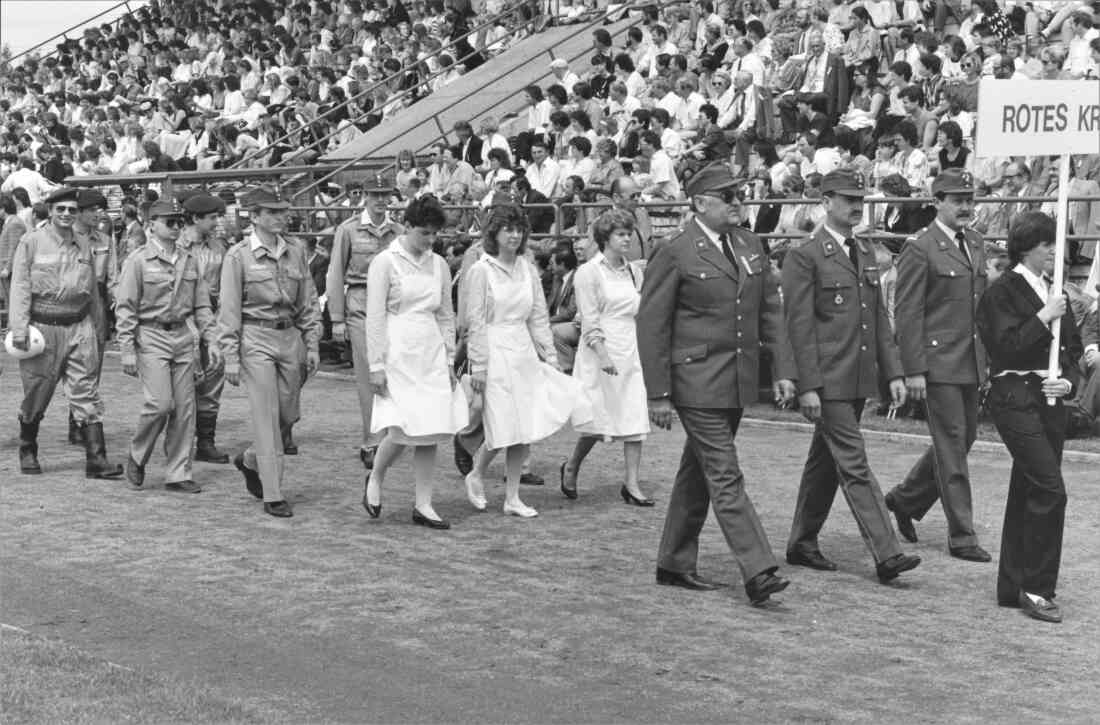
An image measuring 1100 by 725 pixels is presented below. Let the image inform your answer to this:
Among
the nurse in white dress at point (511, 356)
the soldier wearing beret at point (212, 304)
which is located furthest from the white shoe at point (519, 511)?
the soldier wearing beret at point (212, 304)

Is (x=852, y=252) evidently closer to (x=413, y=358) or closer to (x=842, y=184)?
(x=842, y=184)

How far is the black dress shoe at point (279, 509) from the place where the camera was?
1105cm

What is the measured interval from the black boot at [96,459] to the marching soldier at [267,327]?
5.12 ft

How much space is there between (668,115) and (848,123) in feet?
8.00

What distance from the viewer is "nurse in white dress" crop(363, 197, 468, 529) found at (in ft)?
34.8

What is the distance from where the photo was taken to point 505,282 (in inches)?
439

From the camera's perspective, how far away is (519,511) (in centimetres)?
1109

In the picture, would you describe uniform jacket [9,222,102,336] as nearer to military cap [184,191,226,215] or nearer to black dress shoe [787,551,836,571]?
military cap [184,191,226,215]

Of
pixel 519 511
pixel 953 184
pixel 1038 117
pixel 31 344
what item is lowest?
pixel 519 511

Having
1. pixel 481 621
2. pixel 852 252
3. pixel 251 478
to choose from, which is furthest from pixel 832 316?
pixel 251 478

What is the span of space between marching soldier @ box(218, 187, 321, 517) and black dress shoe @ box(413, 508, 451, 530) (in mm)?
850

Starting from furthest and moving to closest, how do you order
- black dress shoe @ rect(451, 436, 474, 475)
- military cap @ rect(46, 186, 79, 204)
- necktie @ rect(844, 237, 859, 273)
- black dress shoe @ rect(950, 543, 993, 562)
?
military cap @ rect(46, 186, 79, 204), black dress shoe @ rect(451, 436, 474, 475), black dress shoe @ rect(950, 543, 993, 562), necktie @ rect(844, 237, 859, 273)

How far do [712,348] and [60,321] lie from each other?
226 inches

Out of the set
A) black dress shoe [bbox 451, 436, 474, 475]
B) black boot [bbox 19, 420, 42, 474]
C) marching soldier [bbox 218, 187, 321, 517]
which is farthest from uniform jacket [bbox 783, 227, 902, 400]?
black boot [bbox 19, 420, 42, 474]
